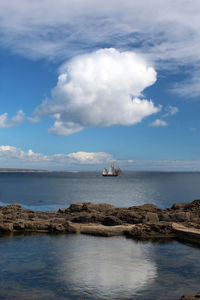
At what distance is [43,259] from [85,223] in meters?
11.6

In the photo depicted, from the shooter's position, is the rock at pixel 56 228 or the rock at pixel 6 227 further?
the rock at pixel 56 228

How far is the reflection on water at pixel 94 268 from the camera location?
1697 centimetres

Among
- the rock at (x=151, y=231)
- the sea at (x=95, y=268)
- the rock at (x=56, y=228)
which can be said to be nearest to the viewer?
the sea at (x=95, y=268)

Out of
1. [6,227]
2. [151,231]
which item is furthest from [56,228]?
[151,231]

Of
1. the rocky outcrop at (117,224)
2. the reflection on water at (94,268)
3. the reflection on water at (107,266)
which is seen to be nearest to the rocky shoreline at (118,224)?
the rocky outcrop at (117,224)

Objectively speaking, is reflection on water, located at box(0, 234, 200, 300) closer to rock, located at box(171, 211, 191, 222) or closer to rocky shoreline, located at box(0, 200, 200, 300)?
rocky shoreline, located at box(0, 200, 200, 300)

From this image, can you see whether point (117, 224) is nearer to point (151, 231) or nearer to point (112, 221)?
point (112, 221)

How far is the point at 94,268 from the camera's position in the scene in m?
20.8

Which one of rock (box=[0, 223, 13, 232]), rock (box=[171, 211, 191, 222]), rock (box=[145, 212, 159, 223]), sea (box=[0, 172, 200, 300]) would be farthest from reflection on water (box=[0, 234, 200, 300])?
rock (box=[171, 211, 191, 222])

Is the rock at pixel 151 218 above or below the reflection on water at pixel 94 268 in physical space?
above

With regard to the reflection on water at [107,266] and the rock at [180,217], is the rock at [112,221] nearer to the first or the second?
the reflection on water at [107,266]

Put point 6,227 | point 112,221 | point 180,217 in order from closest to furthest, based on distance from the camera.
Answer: point 6,227 < point 112,221 < point 180,217

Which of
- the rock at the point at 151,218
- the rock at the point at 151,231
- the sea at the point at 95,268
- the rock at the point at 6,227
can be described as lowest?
the sea at the point at 95,268

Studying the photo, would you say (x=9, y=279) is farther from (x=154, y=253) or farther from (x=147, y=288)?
(x=154, y=253)
